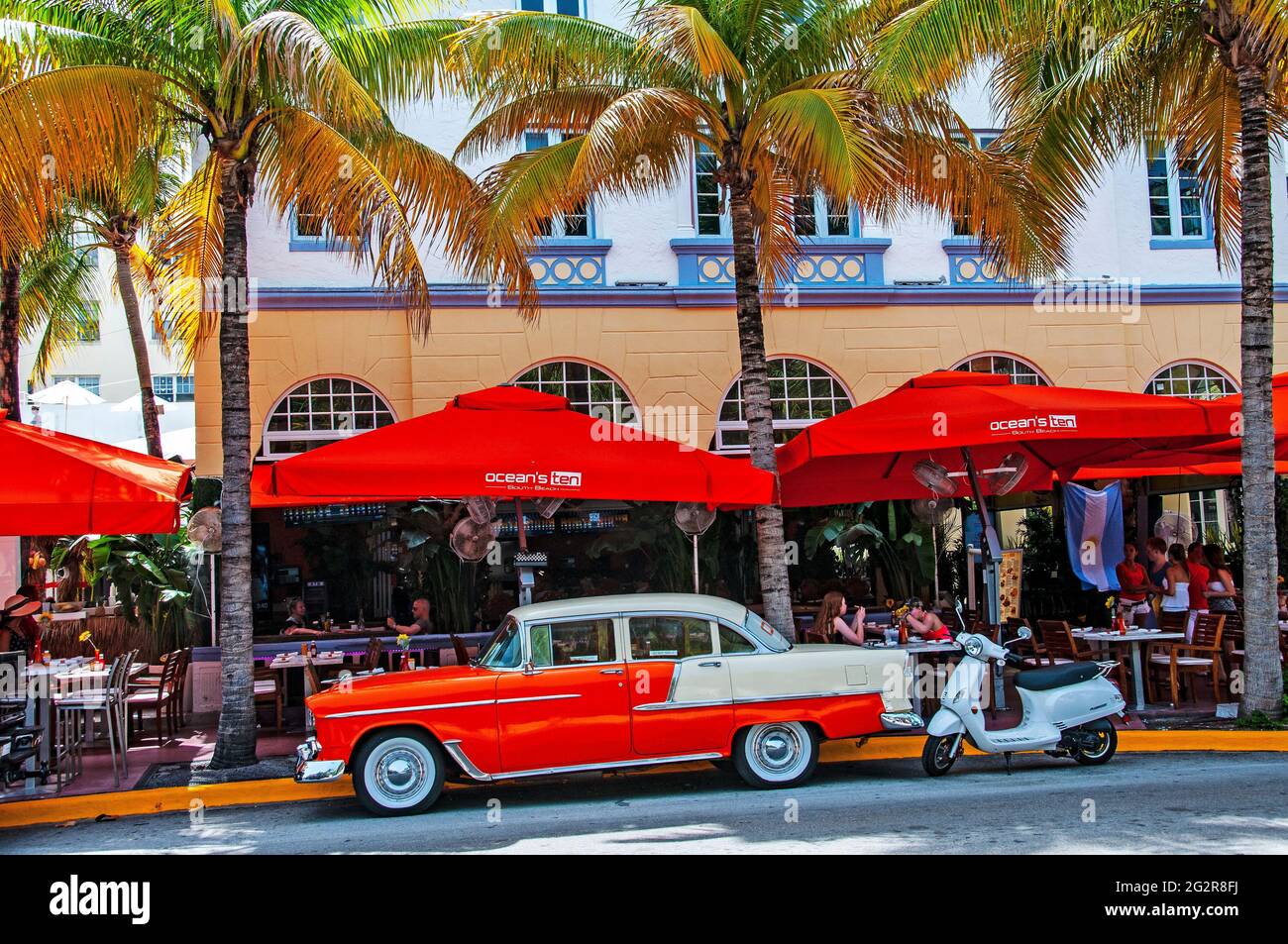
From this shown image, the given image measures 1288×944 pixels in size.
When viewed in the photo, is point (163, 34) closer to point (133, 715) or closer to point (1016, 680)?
point (133, 715)

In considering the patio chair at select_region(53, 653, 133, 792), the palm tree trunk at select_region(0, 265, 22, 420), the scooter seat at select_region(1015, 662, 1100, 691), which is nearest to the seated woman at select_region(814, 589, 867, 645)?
the scooter seat at select_region(1015, 662, 1100, 691)

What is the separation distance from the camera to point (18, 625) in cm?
1189

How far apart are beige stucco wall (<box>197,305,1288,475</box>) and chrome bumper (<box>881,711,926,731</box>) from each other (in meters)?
7.59

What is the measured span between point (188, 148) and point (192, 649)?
30.6 ft

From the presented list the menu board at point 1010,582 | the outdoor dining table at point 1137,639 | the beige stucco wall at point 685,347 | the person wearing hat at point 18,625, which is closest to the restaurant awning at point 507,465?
the person wearing hat at point 18,625

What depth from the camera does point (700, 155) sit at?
669 inches

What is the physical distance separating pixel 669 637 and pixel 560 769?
130cm

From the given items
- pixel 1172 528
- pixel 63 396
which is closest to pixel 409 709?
pixel 1172 528

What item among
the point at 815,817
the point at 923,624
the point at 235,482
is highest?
the point at 235,482

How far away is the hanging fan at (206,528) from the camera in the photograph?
40.9 feet

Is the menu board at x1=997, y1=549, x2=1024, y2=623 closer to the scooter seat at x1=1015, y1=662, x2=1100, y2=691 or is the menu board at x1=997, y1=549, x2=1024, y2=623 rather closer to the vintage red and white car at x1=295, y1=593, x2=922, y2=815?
the scooter seat at x1=1015, y1=662, x2=1100, y2=691

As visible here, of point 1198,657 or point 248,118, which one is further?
point 1198,657

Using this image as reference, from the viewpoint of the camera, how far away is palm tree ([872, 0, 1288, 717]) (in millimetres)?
10828

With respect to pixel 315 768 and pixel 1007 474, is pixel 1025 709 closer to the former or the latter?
pixel 1007 474
